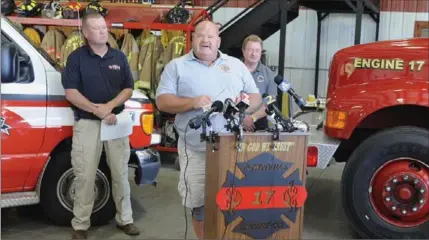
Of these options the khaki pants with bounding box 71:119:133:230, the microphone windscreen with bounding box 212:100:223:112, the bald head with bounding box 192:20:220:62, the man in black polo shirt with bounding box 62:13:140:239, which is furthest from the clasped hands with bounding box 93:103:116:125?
the microphone windscreen with bounding box 212:100:223:112

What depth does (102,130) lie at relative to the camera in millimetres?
4590

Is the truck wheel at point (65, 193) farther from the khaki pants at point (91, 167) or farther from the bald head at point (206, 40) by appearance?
the bald head at point (206, 40)

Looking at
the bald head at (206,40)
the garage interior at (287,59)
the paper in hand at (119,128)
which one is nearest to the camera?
the bald head at (206,40)

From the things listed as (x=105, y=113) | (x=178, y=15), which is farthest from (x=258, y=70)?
(x=178, y=15)

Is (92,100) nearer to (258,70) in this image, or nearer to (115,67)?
(115,67)

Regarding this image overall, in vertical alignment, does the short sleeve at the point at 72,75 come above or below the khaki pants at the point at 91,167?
above

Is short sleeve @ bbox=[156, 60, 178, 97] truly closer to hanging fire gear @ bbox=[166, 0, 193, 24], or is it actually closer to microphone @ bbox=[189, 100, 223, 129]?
microphone @ bbox=[189, 100, 223, 129]

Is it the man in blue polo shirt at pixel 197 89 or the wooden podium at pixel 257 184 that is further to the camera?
the man in blue polo shirt at pixel 197 89

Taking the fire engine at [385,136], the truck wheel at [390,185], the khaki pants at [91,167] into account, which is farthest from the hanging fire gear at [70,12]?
the truck wheel at [390,185]

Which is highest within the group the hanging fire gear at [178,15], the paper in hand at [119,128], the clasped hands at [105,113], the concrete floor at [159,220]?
the hanging fire gear at [178,15]

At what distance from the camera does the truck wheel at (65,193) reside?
4.82 m

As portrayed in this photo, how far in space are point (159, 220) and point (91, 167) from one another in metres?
1.03

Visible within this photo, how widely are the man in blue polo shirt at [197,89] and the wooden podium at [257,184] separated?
449 mm

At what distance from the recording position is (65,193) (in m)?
4.89
